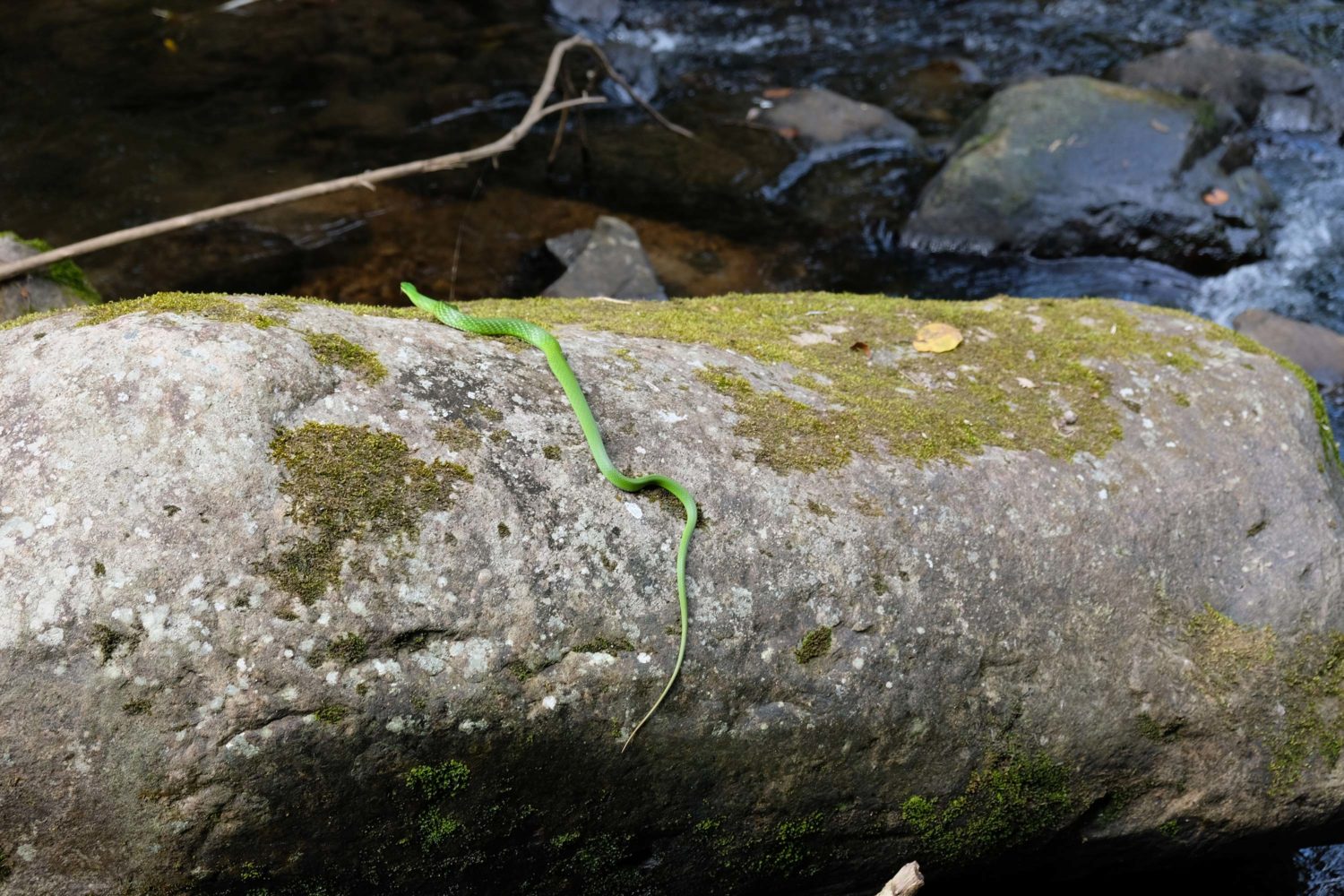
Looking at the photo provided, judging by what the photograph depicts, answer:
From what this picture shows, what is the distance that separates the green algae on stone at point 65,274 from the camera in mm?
5195

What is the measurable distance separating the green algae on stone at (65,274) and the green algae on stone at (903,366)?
9.03ft

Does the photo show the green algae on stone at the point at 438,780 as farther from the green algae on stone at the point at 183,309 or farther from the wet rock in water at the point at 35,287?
the wet rock in water at the point at 35,287

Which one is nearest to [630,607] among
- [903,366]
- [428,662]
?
[428,662]

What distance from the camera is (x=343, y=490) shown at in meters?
2.59

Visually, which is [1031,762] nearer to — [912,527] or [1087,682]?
[1087,682]

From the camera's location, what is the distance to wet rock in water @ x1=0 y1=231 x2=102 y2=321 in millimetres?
4977

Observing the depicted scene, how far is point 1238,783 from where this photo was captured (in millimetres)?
3301

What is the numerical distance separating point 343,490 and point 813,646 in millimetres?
1326

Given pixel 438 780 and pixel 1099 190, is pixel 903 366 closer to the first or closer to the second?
pixel 438 780

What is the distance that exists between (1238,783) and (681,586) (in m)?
1.98

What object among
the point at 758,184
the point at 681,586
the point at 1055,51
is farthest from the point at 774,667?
the point at 1055,51

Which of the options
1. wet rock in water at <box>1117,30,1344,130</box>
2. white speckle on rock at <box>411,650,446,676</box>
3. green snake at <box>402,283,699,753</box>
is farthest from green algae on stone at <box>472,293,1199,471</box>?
wet rock in water at <box>1117,30,1344,130</box>

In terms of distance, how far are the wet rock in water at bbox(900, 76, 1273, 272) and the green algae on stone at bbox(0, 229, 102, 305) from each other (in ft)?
19.6

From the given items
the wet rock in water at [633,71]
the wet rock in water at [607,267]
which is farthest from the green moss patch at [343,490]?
the wet rock in water at [633,71]
